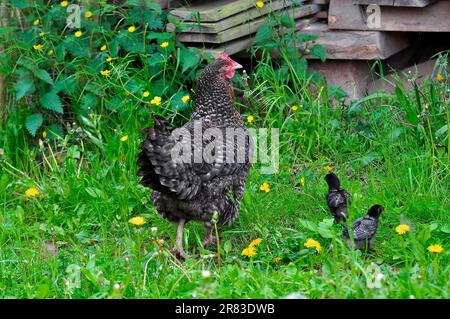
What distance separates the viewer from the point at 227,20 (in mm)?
6555

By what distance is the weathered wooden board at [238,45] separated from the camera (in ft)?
21.6

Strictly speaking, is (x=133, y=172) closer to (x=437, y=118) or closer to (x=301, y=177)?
(x=301, y=177)

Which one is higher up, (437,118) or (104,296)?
(437,118)

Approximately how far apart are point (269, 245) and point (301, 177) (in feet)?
2.88

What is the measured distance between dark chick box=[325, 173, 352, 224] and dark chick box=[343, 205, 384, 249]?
0.22 metres

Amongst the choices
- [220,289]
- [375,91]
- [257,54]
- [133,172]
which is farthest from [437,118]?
[220,289]

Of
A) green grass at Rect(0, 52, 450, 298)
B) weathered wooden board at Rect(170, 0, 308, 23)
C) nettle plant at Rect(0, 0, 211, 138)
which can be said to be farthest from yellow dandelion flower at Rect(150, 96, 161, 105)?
weathered wooden board at Rect(170, 0, 308, 23)

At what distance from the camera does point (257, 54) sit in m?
6.86

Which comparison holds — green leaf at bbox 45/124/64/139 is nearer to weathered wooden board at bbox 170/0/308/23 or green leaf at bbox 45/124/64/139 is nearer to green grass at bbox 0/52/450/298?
green grass at bbox 0/52/450/298

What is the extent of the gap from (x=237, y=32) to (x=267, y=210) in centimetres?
170

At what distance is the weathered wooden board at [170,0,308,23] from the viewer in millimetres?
6492

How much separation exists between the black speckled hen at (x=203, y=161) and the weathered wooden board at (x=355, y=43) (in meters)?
1.46

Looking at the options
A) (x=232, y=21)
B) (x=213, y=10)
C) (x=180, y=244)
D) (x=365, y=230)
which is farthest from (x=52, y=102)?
(x=365, y=230)

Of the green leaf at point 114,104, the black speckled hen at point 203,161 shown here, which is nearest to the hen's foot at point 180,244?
the black speckled hen at point 203,161
